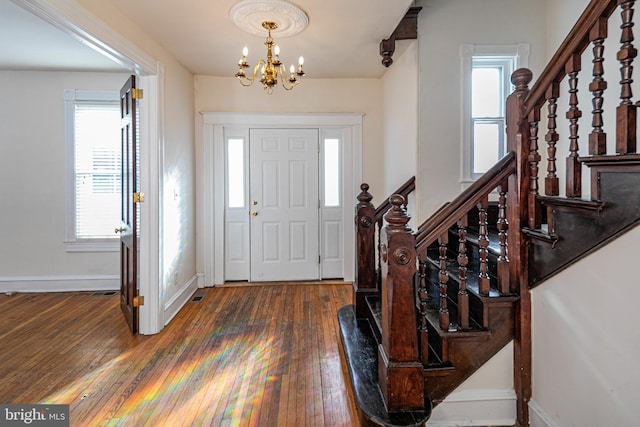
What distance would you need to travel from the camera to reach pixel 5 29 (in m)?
3.00

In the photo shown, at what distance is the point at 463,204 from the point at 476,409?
1122 millimetres

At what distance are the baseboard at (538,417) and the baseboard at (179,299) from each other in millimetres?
2882

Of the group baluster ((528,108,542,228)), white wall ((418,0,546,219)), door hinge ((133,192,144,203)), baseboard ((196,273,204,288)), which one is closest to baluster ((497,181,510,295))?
baluster ((528,108,542,228))

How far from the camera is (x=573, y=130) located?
150 centimetres

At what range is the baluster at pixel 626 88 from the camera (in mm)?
1274

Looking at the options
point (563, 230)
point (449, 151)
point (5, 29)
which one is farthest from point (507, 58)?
point (5, 29)

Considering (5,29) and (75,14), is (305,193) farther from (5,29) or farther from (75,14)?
(5,29)

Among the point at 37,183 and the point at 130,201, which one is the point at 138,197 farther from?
the point at 37,183

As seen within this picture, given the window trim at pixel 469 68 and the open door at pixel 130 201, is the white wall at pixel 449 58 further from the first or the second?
the open door at pixel 130 201

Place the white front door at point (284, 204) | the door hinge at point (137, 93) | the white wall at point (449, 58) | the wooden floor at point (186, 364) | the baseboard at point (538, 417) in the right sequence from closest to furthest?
the baseboard at point (538, 417), the wooden floor at point (186, 364), the door hinge at point (137, 93), the white wall at point (449, 58), the white front door at point (284, 204)

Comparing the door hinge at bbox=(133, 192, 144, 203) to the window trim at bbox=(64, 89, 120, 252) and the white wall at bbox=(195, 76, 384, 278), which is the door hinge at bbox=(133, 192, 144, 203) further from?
the window trim at bbox=(64, 89, 120, 252)

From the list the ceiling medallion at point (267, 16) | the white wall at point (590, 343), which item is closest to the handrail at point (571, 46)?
the white wall at point (590, 343)

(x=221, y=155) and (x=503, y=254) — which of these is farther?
(x=221, y=155)

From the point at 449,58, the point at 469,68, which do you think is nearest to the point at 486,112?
the point at 469,68
